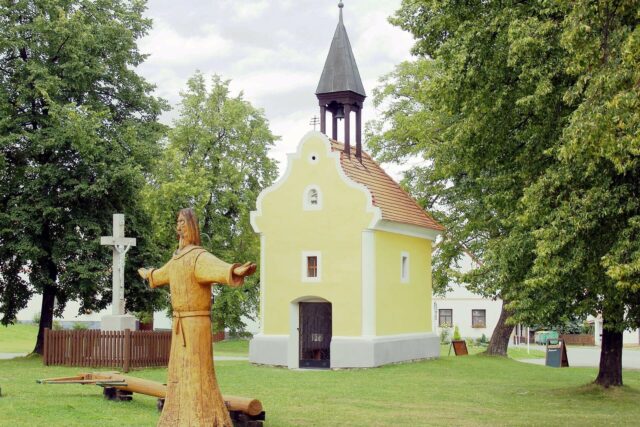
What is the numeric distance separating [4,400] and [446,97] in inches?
422

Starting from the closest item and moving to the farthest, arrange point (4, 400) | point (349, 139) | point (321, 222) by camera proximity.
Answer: point (4, 400) < point (321, 222) < point (349, 139)


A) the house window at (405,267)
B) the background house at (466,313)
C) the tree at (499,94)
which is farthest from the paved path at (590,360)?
the background house at (466,313)

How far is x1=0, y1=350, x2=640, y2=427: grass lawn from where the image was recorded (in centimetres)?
1475

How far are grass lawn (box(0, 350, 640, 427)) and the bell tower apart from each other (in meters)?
8.85

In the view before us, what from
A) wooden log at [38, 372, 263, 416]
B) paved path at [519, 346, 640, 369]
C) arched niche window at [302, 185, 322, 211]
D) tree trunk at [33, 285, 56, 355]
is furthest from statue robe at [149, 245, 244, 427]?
paved path at [519, 346, 640, 369]

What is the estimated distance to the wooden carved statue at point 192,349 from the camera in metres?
9.02

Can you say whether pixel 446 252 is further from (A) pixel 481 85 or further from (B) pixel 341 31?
(A) pixel 481 85

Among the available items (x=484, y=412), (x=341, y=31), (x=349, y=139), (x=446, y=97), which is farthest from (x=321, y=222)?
(x=484, y=412)

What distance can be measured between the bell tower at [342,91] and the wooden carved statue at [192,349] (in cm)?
2146

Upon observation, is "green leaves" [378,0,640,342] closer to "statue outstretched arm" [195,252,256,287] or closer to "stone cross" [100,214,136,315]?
"statue outstretched arm" [195,252,256,287]

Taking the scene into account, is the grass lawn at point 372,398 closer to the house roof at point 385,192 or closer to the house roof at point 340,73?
the house roof at point 385,192

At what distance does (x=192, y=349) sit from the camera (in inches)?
359

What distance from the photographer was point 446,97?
18359 millimetres

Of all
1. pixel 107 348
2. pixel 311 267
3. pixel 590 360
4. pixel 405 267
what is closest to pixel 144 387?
pixel 107 348
